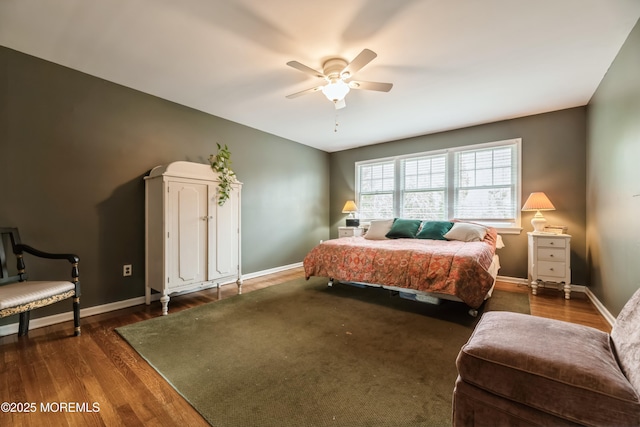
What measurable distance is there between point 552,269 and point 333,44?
3.62 m

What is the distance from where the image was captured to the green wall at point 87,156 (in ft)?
7.68

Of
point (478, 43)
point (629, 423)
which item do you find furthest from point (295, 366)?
point (478, 43)

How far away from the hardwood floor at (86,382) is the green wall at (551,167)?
53.1 inches

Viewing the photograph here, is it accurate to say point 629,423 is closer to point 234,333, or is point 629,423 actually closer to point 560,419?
point 560,419

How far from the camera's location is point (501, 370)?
1007 millimetres

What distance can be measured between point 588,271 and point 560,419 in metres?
3.59

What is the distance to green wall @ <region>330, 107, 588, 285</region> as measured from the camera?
3.49 m

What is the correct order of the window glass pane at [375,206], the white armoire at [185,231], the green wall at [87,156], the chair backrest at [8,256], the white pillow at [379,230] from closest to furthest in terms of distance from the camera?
1. the chair backrest at [8,256]
2. the green wall at [87,156]
3. the white armoire at [185,231]
4. the white pillow at [379,230]
5. the window glass pane at [375,206]

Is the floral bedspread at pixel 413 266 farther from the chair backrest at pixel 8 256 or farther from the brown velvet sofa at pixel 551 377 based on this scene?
the chair backrest at pixel 8 256

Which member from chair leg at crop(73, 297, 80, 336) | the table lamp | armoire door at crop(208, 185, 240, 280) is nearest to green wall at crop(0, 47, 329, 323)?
chair leg at crop(73, 297, 80, 336)

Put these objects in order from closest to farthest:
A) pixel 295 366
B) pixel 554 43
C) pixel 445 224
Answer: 1. pixel 295 366
2. pixel 554 43
3. pixel 445 224

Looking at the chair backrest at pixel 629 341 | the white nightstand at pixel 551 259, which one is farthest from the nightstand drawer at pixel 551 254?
the chair backrest at pixel 629 341

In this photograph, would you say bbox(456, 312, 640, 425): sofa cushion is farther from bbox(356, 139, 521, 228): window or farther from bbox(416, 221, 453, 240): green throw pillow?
bbox(356, 139, 521, 228): window

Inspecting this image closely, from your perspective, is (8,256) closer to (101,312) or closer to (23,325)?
(23,325)
